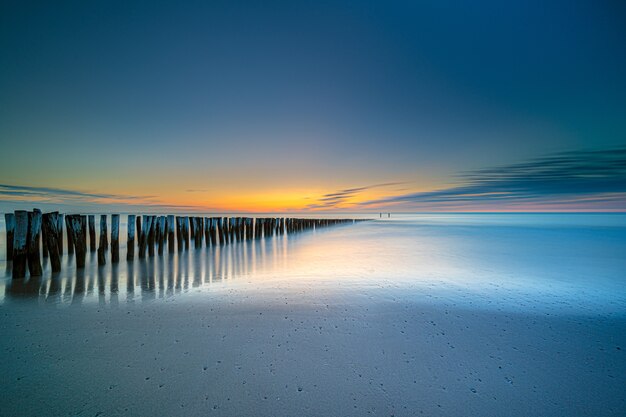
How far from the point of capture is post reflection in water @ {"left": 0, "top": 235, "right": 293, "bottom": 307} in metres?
4.26

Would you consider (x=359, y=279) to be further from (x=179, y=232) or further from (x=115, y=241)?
(x=179, y=232)

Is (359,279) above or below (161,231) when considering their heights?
below

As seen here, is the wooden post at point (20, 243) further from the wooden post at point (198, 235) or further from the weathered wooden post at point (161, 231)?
the wooden post at point (198, 235)

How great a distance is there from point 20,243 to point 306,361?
6.52 m

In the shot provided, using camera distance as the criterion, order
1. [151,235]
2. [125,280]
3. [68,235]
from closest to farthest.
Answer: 1. [125,280]
2. [68,235]
3. [151,235]

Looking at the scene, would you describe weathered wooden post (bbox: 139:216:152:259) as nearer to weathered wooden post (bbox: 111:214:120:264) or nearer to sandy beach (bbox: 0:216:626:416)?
weathered wooden post (bbox: 111:214:120:264)

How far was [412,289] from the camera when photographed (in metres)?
4.91

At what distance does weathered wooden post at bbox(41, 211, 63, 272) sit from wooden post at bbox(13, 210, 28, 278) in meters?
0.53

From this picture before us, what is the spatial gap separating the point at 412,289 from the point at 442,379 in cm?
285

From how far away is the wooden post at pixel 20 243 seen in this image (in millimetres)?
5363

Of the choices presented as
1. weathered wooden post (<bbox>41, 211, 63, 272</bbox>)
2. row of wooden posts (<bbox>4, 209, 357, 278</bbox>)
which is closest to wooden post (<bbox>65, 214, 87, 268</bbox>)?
row of wooden posts (<bbox>4, 209, 357, 278</bbox>)

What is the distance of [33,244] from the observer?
565 cm

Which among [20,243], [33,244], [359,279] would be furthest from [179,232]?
[359,279]

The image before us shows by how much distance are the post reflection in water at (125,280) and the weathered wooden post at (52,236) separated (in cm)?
23
